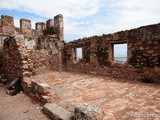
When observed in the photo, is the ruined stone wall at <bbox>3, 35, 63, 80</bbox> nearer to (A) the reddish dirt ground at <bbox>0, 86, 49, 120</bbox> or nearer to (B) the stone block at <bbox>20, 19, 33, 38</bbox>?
(A) the reddish dirt ground at <bbox>0, 86, 49, 120</bbox>

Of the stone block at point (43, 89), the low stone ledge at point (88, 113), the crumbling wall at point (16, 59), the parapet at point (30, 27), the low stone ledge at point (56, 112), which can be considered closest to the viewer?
the low stone ledge at point (88, 113)

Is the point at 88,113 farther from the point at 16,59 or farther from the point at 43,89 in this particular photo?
the point at 16,59

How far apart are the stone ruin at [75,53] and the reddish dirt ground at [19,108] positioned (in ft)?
1.35

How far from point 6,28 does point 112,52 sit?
832cm

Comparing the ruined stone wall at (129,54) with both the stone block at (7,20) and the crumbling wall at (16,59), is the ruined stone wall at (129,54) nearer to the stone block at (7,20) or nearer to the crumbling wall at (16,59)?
the crumbling wall at (16,59)

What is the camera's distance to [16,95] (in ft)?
19.2

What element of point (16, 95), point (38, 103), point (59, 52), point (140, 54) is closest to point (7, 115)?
point (38, 103)

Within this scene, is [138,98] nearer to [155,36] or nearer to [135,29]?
[155,36]

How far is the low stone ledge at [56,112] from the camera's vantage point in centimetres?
307

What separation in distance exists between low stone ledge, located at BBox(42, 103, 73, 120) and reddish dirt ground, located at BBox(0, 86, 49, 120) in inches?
7.7

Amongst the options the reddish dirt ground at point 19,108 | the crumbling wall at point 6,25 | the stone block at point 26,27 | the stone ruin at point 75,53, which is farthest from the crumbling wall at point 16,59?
the stone block at point 26,27

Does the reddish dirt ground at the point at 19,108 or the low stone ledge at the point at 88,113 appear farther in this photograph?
the reddish dirt ground at the point at 19,108

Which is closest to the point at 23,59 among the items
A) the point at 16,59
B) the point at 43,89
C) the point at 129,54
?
the point at 16,59

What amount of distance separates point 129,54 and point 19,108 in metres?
4.52
